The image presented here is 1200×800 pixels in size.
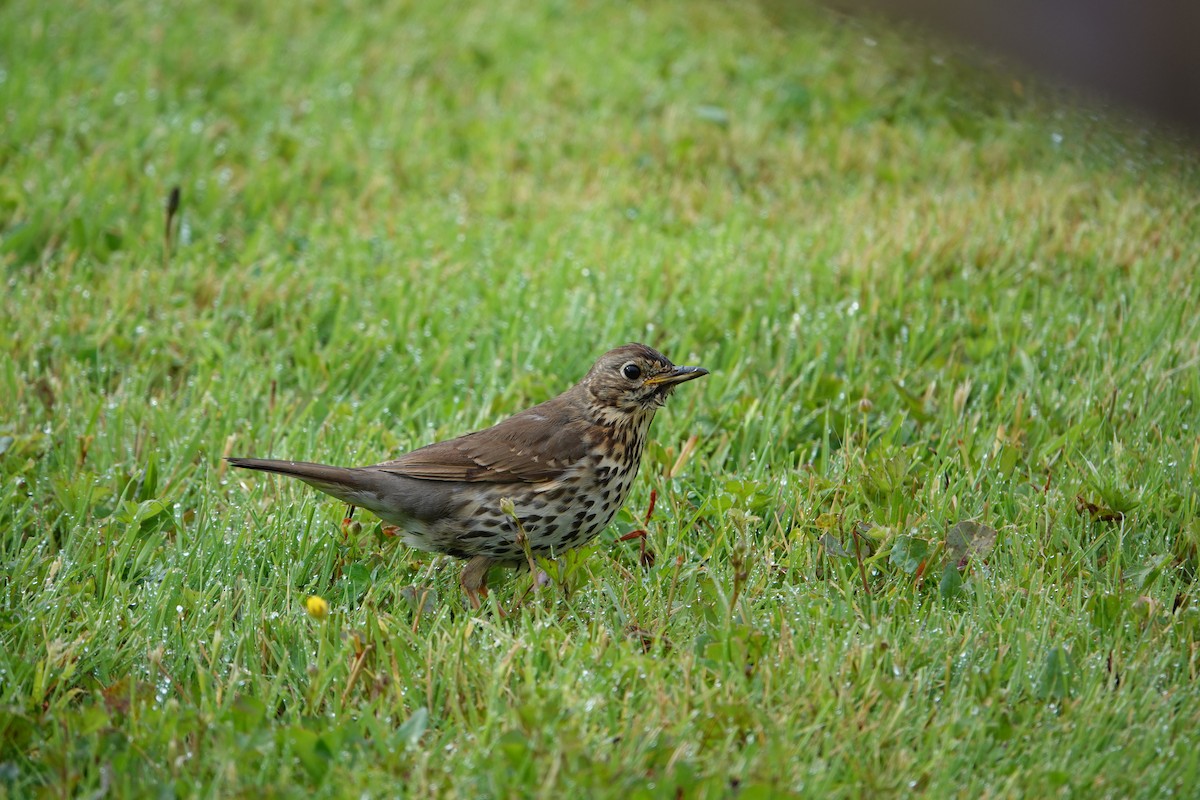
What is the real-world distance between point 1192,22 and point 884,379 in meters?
2.96

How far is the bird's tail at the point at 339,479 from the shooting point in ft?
12.7

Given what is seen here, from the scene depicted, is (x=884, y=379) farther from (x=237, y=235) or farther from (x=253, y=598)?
(x=237, y=235)

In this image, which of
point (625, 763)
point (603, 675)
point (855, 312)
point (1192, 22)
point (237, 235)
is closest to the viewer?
point (1192, 22)

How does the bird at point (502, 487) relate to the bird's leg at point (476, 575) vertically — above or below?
above

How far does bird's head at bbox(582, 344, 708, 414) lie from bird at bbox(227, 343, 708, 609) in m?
Answer: 0.04

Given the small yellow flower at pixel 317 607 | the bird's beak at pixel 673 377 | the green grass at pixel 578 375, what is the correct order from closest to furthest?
the green grass at pixel 578 375 → the small yellow flower at pixel 317 607 → the bird's beak at pixel 673 377

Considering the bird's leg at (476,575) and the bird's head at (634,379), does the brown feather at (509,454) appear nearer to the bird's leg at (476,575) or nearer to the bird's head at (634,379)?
the bird's head at (634,379)

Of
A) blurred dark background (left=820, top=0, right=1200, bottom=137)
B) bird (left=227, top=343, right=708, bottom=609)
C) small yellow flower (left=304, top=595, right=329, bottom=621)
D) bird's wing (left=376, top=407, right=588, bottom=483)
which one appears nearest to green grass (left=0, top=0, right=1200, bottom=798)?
small yellow flower (left=304, top=595, right=329, bottom=621)

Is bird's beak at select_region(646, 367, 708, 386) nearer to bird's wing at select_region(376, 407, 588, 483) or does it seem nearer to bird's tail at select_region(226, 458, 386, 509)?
bird's wing at select_region(376, 407, 588, 483)

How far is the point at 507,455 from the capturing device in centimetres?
416

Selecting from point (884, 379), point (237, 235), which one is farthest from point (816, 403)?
point (237, 235)

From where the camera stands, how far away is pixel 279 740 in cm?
307

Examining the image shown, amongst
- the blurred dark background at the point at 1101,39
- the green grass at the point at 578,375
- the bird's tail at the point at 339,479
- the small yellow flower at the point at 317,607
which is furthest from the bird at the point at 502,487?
the blurred dark background at the point at 1101,39

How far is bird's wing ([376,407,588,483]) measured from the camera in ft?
13.4
